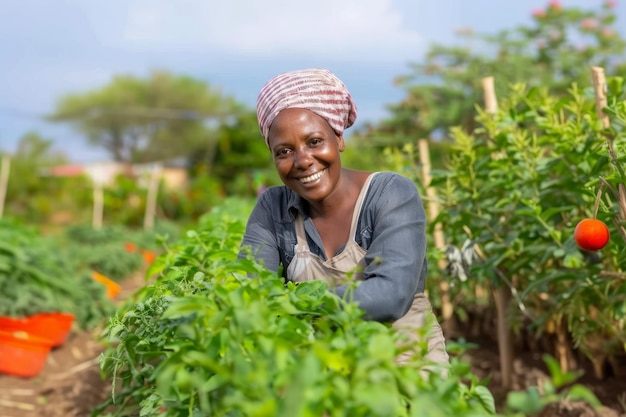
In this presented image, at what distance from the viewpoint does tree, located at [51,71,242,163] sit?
25.6m

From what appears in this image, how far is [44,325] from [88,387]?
2.56 feet

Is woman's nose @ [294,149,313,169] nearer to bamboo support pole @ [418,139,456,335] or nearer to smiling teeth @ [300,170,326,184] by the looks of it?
smiling teeth @ [300,170,326,184]

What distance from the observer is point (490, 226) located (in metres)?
3.56

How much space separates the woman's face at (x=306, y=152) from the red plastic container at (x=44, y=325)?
3.06 meters

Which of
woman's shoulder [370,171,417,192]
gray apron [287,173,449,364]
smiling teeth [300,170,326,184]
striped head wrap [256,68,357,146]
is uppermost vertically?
striped head wrap [256,68,357,146]

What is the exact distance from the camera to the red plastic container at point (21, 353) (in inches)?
183

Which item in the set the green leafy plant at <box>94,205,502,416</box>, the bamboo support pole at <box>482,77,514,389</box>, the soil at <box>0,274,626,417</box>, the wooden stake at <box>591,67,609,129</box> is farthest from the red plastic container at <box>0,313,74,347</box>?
the wooden stake at <box>591,67,609,129</box>

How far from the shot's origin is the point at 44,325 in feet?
16.2

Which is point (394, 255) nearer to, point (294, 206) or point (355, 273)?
point (355, 273)

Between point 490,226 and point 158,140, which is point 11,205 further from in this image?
point 490,226

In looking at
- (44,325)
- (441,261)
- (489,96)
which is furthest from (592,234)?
(44,325)

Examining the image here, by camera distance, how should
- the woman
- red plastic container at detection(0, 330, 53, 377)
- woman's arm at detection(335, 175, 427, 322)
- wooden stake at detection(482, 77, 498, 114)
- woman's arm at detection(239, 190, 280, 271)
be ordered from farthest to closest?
red plastic container at detection(0, 330, 53, 377) < wooden stake at detection(482, 77, 498, 114) < woman's arm at detection(239, 190, 280, 271) < the woman < woman's arm at detection(335, 175, 427, 322)

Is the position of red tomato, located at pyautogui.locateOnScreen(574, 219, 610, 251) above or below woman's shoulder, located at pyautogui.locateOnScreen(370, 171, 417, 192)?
below

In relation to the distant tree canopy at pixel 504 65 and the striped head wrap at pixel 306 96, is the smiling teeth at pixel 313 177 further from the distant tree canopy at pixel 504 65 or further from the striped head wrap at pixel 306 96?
the distant tree canopy at pixel 504 65
